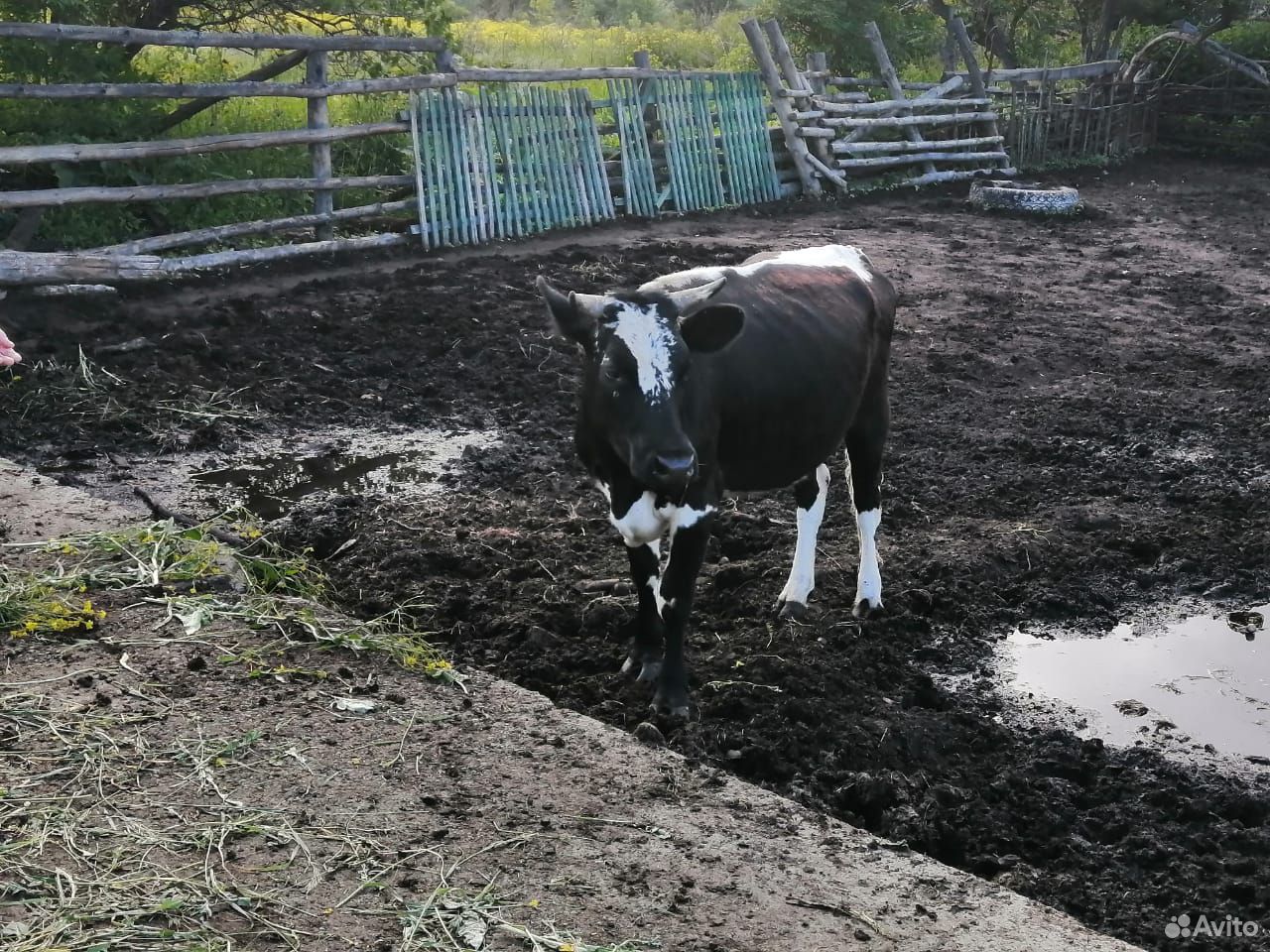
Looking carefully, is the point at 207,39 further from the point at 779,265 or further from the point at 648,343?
the point at 648,343

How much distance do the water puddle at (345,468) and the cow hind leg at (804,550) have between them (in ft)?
7.26

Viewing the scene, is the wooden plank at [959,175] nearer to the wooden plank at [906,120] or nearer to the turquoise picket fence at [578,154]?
the wooden plank at [906,120]

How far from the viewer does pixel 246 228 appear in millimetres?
11672

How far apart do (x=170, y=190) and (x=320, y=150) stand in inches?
64.3

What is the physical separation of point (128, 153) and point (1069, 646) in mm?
8594

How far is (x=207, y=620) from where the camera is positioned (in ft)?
17.0

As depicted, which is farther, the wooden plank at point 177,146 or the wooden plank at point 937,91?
the wooden plank at point 937,91

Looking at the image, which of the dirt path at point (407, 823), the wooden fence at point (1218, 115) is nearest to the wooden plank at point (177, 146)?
the dirt path at point (407, 823)

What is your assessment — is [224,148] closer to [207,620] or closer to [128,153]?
[128,153]

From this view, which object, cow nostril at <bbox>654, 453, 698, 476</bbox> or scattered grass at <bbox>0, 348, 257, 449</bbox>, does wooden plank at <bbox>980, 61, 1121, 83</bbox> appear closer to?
scattered grass at <bbox>0, 348, 257, 449</bbox>

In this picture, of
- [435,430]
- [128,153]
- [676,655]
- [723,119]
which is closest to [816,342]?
[676,655]

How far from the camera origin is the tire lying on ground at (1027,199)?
15438 millimetres

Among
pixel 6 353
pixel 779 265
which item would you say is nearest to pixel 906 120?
pixel 779 265

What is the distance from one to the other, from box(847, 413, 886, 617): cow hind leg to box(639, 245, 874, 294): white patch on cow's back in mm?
675
